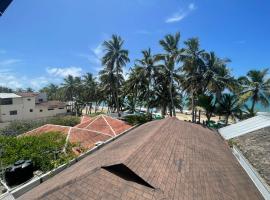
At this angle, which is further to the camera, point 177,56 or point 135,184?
point 177,56

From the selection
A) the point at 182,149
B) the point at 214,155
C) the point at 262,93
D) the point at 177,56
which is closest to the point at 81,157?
the point at 182,149

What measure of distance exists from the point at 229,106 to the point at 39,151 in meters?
29.2

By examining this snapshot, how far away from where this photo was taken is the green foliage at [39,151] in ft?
50.5

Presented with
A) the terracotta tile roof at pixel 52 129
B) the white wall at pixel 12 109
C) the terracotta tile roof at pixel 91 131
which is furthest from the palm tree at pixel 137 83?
the white wall at pixel 12 109

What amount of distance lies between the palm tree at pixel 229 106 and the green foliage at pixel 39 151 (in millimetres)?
25540

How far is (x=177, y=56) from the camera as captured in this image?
37.0m

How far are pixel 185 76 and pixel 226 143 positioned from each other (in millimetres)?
23131

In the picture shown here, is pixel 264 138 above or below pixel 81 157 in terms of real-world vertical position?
above

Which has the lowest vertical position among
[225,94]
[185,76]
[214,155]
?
[214,155]

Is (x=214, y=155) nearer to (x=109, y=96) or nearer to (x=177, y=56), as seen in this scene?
(x=177, y=56)

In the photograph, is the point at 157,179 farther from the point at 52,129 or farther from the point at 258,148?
the point at 52,129

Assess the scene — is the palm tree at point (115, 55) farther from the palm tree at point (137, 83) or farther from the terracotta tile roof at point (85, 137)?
the terracotta tile roof at point (85, 137)

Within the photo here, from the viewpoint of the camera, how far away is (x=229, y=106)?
117ft

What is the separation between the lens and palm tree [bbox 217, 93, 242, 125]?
35438mm
